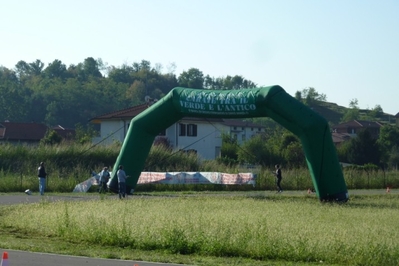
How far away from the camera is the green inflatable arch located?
29.8 m

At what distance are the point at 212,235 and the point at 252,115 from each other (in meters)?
14.5

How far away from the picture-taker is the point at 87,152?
48.3m

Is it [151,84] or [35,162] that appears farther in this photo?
[151,84]

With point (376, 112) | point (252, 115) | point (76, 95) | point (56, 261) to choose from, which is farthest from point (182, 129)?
point (376, 112)

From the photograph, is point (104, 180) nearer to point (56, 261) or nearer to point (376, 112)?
point (56, 261)

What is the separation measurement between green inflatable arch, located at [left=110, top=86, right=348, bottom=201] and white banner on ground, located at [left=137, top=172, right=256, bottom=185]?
6.72 m

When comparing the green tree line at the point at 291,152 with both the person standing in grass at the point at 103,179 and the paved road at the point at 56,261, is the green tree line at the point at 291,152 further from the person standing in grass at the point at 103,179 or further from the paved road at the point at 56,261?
the paved road at the point at 56,261

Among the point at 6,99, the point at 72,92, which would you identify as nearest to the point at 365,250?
the point at 6,99

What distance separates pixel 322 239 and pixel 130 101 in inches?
5363

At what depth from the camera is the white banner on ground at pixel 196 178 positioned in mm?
Result: 41281

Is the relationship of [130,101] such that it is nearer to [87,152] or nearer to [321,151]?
[87,152]

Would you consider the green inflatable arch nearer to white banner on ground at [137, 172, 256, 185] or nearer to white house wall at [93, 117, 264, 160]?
white banner on ground at [137, 172, 256, 185]

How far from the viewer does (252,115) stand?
31375mm

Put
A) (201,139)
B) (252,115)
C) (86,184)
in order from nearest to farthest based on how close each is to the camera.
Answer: (252,115) < (86,184) < (201,139)
